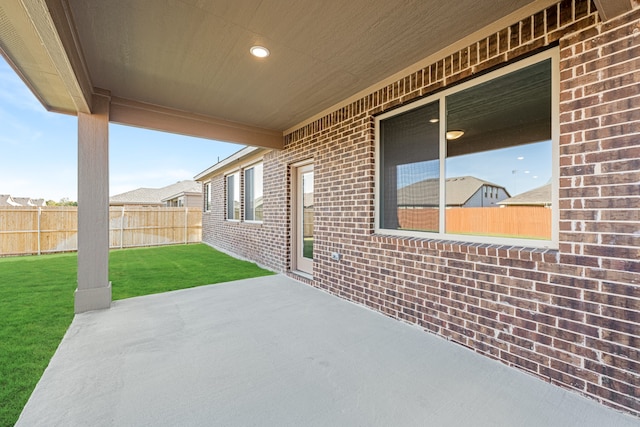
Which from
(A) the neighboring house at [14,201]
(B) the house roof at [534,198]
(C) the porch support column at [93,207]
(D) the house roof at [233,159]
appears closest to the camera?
(B) the house roof at [534,198]

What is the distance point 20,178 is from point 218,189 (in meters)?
36.4

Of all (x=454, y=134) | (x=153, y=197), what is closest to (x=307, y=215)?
(x=454, y=134)

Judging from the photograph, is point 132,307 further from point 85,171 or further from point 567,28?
point 567,28

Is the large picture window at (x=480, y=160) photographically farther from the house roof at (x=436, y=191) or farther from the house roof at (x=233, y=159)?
the house roof at (x=233, y=159)

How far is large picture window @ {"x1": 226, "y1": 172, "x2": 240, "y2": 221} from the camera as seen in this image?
8.71 m

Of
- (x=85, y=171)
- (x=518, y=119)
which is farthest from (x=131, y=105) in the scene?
(x=518, y=119)

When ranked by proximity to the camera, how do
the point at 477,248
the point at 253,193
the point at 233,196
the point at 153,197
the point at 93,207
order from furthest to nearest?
1. the point at 153,197
2. the point at 233,196
3. the point at 253,193
4. the point at 93,207
5. the point at 477,248

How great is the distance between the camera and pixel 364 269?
3727mm

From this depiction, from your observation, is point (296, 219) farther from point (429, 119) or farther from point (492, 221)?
point (492, 221)

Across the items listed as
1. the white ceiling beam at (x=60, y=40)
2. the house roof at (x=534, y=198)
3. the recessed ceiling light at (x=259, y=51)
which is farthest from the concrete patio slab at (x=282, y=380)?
the recessed ceiling light at (x=259, y=51)

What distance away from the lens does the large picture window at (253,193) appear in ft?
23.4

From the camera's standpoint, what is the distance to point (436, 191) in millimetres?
3020

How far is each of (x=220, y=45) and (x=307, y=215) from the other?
3311 mm

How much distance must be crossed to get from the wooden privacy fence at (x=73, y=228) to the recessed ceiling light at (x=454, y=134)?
1197 cm
